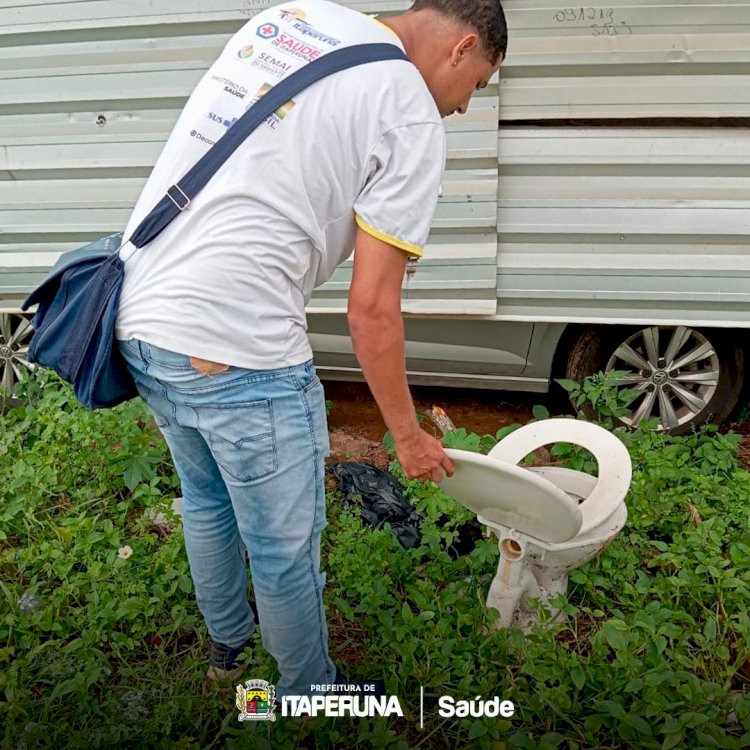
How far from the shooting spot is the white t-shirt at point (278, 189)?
5.32ft

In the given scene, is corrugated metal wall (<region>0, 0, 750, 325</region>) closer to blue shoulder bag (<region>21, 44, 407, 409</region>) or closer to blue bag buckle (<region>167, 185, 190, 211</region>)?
blue shoulder bag (<region>21, 44, 407, 409</region>)

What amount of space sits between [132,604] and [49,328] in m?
1.23

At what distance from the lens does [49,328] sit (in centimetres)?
192

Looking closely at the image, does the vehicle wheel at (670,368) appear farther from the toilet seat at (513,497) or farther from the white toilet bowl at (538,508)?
the toilet seat at (513,497)

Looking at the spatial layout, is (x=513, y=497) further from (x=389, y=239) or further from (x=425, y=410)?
(x=425, y=410)

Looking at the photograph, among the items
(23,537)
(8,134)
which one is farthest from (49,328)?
(8,134)

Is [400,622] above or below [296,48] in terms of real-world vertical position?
below

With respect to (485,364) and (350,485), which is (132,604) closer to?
(350,485)

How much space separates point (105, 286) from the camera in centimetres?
184

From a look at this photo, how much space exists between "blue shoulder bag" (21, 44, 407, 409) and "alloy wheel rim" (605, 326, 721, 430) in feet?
7.68

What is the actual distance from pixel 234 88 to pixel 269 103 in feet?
0.39

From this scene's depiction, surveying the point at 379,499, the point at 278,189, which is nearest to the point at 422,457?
the point at 278,189

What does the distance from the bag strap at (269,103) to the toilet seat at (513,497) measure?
0.95 metres

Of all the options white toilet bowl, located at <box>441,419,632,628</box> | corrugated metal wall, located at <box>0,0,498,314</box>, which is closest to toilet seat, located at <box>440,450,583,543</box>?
white toilet bowl, located at <box>441,419,632,628</box>
